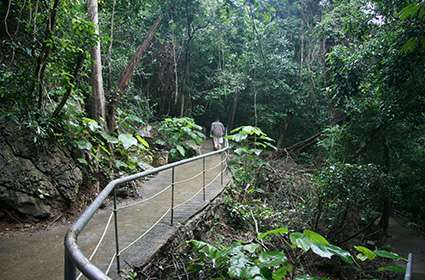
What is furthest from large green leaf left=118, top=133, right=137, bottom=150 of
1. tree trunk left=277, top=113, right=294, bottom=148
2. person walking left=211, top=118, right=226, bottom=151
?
tree trunk left=277, top=113, right=294, bottom=148

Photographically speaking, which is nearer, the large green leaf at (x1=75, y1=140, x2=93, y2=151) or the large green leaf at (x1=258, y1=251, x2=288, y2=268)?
the large green leaf at (x1=258, y1=251, x2=288, y2=268)

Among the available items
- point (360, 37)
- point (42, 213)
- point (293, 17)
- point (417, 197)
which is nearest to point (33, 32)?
point (42, 213)

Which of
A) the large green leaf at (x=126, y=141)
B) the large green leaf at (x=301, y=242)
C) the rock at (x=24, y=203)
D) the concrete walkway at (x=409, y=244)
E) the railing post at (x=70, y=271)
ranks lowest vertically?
the concrete walkway at (x=409, y=244)

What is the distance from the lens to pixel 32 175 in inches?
168

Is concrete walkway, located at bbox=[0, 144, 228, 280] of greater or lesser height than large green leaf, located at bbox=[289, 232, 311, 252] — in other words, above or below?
below

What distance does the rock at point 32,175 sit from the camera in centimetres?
405

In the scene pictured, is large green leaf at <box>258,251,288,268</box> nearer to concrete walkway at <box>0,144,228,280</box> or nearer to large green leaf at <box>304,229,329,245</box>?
large green leaf at <box>304,229,329,245</box>

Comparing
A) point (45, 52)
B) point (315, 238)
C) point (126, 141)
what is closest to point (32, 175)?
point (45, 52)

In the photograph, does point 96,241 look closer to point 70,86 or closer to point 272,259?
point 272,259

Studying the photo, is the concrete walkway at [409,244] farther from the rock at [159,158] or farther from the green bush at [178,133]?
the rock at [159,158]

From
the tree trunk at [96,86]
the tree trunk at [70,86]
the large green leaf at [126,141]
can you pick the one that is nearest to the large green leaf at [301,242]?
the tree trunk at [70,86]

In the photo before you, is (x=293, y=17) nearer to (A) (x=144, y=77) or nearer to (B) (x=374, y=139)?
(A) (x=144, y=77)

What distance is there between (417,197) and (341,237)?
4.38 m

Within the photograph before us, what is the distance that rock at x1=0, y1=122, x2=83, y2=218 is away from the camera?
405 centimetres
